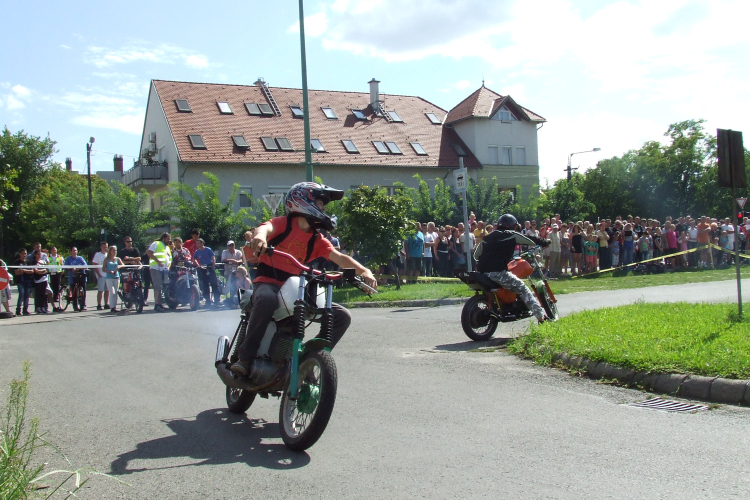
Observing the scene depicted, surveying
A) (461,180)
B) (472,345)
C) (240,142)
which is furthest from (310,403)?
(240,142)

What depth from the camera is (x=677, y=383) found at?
21.9 ft

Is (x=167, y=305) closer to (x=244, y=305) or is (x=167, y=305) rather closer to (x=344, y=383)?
(x=344, y=383)

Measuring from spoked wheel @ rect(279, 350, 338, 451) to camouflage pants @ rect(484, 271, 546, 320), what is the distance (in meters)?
5.48

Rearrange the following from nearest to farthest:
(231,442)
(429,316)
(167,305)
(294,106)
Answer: (231,442) → (429,316) → (167,305) → (294,106)

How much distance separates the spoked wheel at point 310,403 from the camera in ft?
15.6

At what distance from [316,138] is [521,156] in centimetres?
A: 1519

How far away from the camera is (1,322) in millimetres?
16109

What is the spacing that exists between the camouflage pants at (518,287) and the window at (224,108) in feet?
119

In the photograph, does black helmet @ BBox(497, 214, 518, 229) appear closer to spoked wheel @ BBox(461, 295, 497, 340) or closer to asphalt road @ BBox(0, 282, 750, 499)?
spoked wheel @ BBox(461, 295, 497, 340)

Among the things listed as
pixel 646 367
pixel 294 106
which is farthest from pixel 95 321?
pixel 294 106

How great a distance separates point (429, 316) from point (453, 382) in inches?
249

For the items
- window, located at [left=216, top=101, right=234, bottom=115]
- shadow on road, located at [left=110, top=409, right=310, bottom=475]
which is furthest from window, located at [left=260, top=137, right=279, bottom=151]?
shadow on road, located at [left=110, top=409, right=310, bottom=475]

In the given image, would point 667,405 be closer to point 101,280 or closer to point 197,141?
point 101,280

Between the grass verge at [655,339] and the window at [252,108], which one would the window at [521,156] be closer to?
the window at [252,108]
